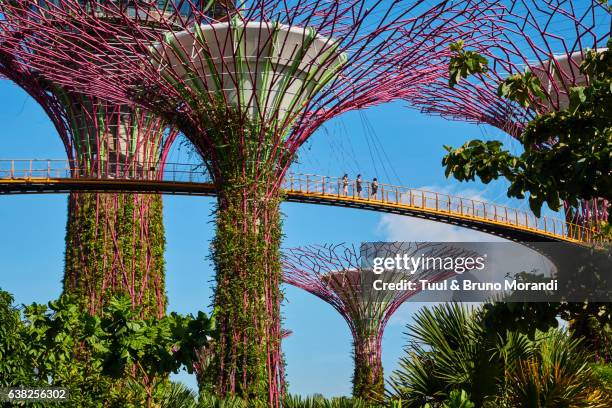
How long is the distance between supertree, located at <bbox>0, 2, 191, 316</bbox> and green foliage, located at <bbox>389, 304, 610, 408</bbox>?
750 inches

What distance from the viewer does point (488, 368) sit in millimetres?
10039

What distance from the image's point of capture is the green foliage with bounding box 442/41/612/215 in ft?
25.9

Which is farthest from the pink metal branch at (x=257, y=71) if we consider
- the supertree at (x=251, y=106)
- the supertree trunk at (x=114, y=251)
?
the supertree trunk at (x=114, y=251)

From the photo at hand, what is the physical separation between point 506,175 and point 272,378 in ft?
37.4

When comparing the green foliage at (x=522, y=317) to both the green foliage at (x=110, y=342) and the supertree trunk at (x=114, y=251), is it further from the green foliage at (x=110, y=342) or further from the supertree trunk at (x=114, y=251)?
the supertree trunk at (x=114, y=251)

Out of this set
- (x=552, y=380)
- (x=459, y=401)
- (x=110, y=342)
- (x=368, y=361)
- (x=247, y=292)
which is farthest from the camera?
(x=368, y=361)

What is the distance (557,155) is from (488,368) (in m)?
2.87

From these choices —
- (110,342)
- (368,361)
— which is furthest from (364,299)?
(110,342)

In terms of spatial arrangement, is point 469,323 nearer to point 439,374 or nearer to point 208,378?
point 439,374

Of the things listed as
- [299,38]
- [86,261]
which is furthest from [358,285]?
[299,38]

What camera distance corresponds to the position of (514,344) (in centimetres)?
1020

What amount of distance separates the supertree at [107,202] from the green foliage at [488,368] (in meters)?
19.0

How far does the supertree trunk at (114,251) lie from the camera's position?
28812 millimetres

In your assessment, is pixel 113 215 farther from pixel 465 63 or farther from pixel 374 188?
pixel 465 63
